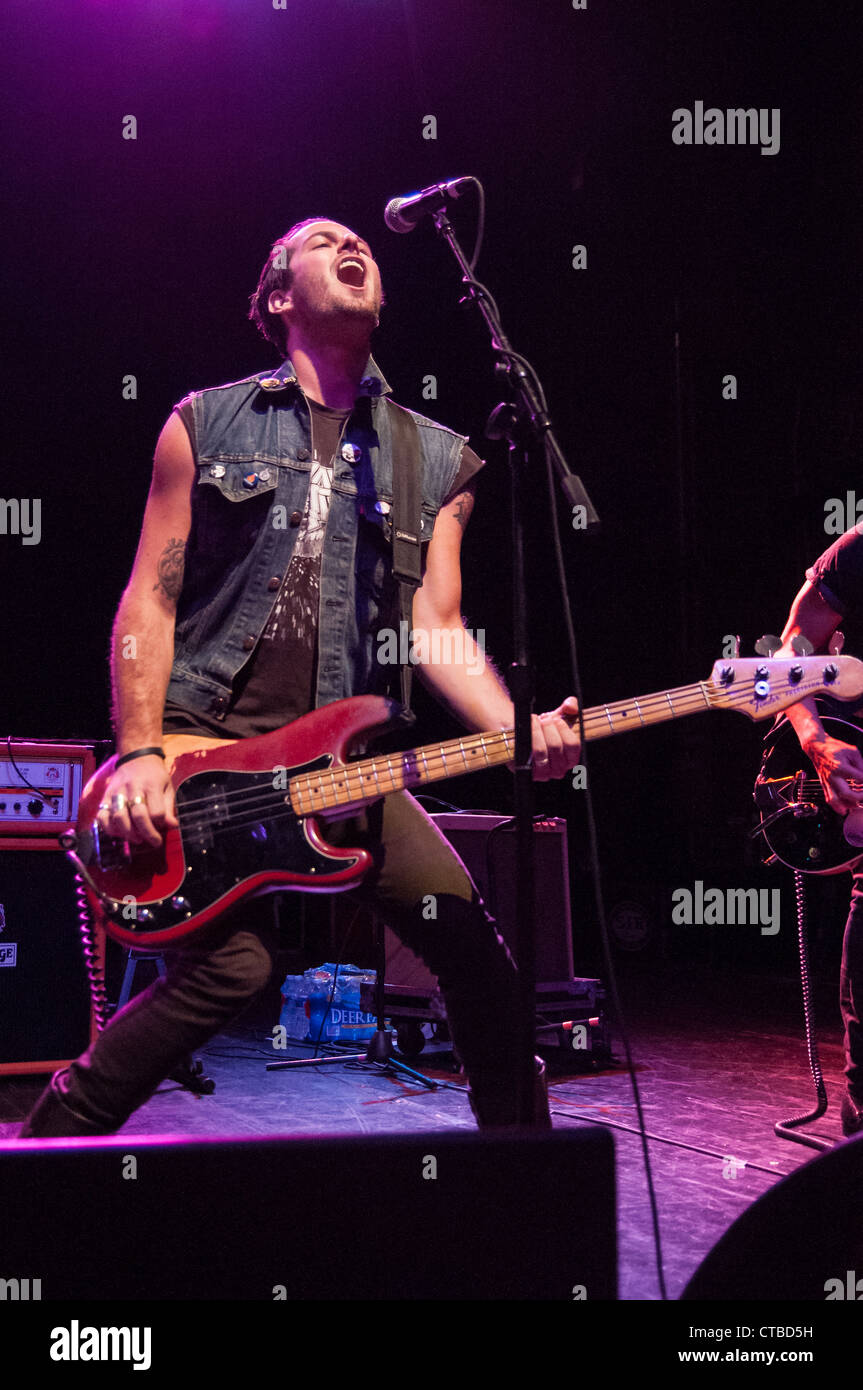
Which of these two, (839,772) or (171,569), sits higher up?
(171,569)

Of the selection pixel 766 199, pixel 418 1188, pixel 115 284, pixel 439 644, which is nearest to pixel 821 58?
pixel 766 199

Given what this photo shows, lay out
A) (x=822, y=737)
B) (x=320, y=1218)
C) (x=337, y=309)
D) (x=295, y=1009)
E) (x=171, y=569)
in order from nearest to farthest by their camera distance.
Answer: (x=320, y=1218), (x=171, y=569), (x=337, y=309), (x=822, y=737), (x=295, y=1009)

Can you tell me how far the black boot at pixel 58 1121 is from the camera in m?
1.94

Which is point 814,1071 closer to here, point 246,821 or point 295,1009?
point 246,821

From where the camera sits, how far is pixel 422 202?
7.94ft

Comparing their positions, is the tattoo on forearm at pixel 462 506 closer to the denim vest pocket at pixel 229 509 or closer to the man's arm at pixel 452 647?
the man's arm at pixel 452 647

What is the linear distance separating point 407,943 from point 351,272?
1606 millimetres

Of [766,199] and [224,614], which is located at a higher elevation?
[766,199]

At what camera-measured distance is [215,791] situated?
2.16m

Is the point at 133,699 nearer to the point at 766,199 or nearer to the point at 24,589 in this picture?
the point at 24,589

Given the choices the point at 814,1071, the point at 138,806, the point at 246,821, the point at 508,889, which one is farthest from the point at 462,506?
the point at 508,889

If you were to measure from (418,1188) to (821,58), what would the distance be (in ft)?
25.5

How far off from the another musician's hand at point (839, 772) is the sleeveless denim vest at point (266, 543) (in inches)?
71.2

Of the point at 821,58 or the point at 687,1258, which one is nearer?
the point at 687,1258
